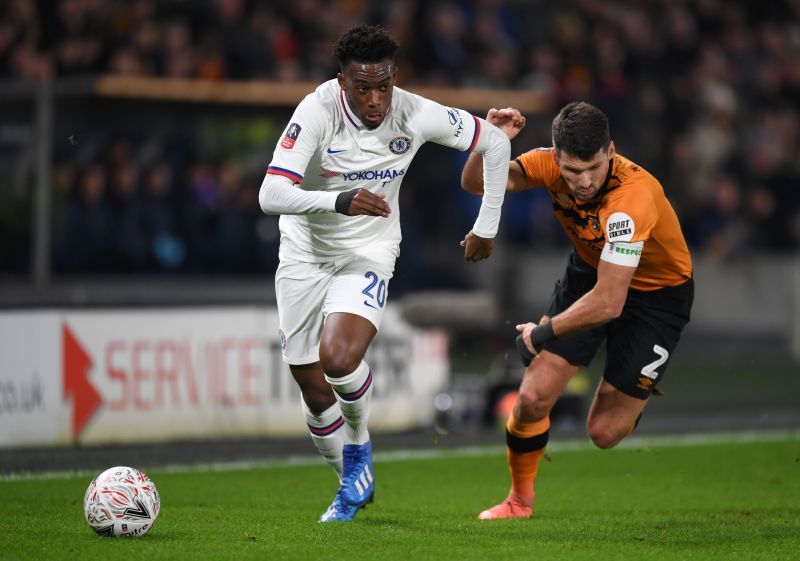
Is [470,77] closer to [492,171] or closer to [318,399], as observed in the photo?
[492,171]

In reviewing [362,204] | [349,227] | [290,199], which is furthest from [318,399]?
[362,204]

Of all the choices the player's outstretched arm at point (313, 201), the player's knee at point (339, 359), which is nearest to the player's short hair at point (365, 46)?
the player's outstretched arm at point (313, 201)

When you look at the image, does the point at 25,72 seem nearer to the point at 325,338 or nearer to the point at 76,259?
the point at 76,259

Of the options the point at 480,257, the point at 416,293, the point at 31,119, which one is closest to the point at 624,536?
the point at 480,257

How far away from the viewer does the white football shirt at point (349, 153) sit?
6.82 meters

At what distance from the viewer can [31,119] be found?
43.3 ft

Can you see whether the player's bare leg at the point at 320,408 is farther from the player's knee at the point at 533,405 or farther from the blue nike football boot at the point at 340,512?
the player's knee at the point at 533,405

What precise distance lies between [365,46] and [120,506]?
2.54m

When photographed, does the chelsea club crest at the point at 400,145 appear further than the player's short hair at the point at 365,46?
Yes

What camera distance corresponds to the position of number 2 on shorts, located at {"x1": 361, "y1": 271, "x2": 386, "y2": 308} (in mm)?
7145

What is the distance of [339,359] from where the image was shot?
6.88m

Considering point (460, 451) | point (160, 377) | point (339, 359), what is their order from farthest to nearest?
point (460, 451), point (160, 377), point (339, 359)

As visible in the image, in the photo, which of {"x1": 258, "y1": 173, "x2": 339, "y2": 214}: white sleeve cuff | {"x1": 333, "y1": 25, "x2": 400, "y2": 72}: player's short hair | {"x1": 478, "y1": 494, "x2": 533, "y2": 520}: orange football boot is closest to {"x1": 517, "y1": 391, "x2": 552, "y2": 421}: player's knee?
{"x1": 478, "y1": 494, "x2": 533, "y2": 520}: orange football boot

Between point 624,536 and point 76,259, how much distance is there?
881 centimetres
